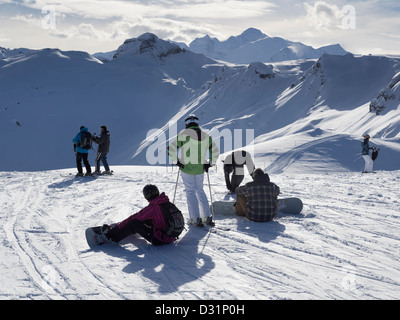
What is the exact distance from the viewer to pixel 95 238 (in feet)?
18.0

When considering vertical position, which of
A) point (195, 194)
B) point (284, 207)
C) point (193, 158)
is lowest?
point (284, 207)

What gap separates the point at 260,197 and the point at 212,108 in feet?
154

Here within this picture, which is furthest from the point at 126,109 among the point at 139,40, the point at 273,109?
the point at 139,40

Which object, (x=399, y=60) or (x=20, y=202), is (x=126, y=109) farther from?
(x=20, y=202)

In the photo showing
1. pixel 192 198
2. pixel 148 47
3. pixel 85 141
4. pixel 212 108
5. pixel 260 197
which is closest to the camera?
pixel 192 198

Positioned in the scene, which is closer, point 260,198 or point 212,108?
point 260,198

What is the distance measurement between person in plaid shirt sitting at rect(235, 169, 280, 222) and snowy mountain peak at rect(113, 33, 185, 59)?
8085 centimetres

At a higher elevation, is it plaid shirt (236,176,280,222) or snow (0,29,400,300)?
plaid shirt (236,176,280,222)

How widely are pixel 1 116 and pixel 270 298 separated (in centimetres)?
4633

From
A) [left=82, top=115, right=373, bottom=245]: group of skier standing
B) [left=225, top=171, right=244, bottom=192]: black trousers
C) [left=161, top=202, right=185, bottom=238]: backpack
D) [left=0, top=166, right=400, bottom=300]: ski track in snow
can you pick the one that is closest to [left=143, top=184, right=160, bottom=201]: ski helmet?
[left=82, top=115, right=373, bottom=245]: group of skier standing

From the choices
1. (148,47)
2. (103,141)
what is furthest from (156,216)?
(148,47)

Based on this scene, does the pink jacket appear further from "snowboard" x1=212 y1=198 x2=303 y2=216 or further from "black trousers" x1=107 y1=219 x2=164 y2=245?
"snowboard" x1=212 y1=198 x2=303 y2=216

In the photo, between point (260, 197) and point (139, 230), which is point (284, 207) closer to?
point (260, 197)

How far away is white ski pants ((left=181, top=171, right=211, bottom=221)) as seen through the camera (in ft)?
20.9
